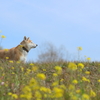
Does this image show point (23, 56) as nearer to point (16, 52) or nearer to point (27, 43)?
point (16, 52)

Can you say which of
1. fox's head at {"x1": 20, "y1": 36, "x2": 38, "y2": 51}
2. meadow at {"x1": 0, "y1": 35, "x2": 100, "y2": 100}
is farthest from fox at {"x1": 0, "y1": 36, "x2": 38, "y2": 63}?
meadow at {"x1": 0, "y1": 35, "x2": 100, "y2": 100}

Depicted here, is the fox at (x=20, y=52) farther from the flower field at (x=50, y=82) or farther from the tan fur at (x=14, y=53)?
the flower field at (x=50, y=82)

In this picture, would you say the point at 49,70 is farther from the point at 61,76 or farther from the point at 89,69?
the point at 89,69

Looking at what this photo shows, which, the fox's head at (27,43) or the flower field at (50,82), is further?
the fox's head at (27,43)

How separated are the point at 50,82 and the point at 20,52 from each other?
6.18 m

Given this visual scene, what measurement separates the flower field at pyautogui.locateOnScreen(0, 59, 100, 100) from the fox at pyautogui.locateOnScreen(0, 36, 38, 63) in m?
4.46

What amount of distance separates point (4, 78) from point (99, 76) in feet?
10.3

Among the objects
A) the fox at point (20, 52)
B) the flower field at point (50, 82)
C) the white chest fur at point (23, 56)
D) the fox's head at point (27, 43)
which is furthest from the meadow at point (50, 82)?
the fox's head at point (27, 43)

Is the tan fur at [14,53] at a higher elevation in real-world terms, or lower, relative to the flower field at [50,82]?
higher

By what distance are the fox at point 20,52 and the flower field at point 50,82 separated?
175 inches

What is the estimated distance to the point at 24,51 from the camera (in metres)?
12.5

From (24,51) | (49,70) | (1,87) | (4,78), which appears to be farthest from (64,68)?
(24,51)

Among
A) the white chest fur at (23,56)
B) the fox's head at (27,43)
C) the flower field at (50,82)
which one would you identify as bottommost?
the flower field at (50,82)

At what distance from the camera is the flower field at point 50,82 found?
3.39 meters
